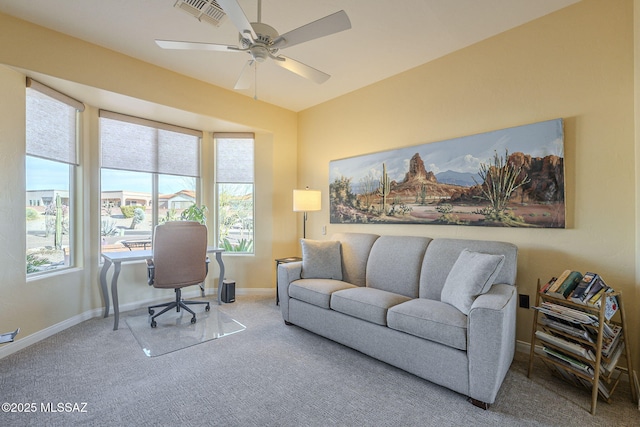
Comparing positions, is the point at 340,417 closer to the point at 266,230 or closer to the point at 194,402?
the point at 194,402

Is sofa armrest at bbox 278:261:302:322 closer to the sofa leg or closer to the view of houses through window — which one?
the view of houses through window

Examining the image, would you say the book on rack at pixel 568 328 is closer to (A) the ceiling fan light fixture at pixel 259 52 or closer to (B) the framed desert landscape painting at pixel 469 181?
(B) the framed desert landscape painting at pixel 469 181

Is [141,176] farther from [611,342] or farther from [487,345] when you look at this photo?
[611,342]

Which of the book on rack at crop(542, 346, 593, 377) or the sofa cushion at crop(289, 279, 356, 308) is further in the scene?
the sofa cushion at crop(289, 279, 356, 308)

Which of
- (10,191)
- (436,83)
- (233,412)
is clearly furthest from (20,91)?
(436,83)

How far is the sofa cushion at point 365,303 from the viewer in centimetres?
236

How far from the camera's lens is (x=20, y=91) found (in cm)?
261

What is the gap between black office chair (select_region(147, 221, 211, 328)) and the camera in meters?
3.11

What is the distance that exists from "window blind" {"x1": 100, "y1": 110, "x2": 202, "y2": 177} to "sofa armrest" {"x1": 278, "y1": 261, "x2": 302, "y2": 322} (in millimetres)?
2183

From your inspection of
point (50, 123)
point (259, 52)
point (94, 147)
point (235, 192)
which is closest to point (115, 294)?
point (94, 147)

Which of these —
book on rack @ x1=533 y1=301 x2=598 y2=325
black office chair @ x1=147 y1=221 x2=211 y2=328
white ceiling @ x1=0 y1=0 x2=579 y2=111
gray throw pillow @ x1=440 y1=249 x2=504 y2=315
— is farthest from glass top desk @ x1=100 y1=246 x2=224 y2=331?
book on rack @ x1=533 y1=301 x2=598 y2=325

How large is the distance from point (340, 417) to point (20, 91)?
3725mm

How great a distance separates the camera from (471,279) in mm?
2107

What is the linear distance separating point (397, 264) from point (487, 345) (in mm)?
1213
